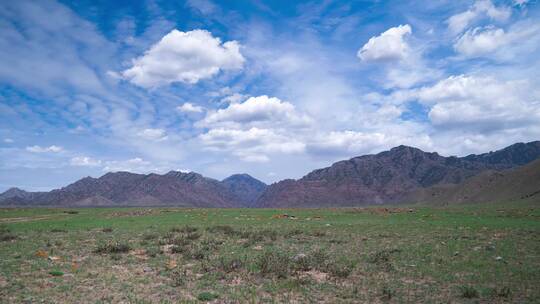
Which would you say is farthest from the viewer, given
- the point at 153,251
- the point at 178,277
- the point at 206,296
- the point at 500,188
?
the point at 500,188

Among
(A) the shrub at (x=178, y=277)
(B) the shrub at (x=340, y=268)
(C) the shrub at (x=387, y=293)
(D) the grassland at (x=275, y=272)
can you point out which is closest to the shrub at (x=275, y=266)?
(D) the grassland at (x=275, y=272)

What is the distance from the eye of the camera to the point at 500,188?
423ft

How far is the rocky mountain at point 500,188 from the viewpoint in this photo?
11039cm

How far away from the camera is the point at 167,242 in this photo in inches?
904

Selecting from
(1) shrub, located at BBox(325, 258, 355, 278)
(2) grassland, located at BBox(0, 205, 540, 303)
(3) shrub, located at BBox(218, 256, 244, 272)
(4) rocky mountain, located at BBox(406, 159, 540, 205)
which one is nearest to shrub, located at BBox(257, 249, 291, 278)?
(2) grassland, located at BBox(0, 205, 540, 303)

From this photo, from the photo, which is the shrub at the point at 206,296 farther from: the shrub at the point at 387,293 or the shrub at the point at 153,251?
the shrub at the point at 153,251

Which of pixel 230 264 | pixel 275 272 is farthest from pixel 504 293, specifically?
pixel 230 264

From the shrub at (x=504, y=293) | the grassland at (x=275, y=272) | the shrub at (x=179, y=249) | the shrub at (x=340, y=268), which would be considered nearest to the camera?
the shrub at (x=504, y=293)

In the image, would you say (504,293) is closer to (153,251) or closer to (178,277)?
(178,277)

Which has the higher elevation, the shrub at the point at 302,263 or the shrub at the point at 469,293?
the shrub at the point at 302,263

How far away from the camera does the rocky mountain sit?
110 m

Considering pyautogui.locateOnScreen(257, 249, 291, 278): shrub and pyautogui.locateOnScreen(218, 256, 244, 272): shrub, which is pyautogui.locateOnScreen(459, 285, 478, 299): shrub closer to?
pyautogui.locateOnScreen(257, 249, 291, 278): shrub

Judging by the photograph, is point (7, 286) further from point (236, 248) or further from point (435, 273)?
point (435, 273)

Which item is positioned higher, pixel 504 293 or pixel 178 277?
pixel 178 277
